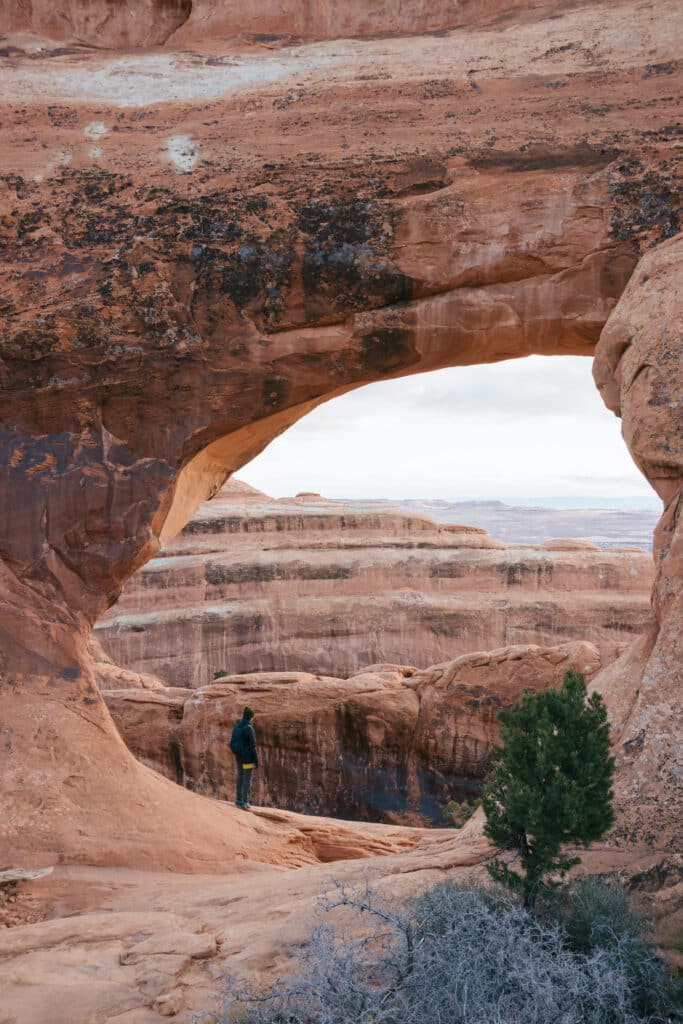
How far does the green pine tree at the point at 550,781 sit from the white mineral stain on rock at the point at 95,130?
907cm

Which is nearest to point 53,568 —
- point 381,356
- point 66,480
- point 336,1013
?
point 66,480

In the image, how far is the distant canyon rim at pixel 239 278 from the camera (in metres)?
9.77

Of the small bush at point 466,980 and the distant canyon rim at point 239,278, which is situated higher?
the distant canyon rim at point 239,278

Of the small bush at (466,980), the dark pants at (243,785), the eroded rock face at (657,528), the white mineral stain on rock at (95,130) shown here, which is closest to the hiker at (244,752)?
the dark pants at (243,785)

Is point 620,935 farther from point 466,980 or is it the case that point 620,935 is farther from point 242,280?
point 242,280

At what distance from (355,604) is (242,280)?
19937 mm

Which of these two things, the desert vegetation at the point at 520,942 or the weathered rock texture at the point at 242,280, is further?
the weathered rock texture at the point at 242,280

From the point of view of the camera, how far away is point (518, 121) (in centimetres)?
1038

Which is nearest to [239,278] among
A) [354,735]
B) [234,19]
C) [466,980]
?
[234,19]

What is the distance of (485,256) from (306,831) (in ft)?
24.8

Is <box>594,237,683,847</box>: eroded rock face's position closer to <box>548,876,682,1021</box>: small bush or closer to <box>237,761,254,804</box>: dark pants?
<box>548,876,682,1021</box>: small bush

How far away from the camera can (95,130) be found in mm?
11312

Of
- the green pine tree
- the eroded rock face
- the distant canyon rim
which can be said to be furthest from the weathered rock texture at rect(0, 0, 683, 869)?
the green pine tree

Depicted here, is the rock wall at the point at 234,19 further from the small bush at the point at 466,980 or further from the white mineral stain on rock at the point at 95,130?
the small bush at the point at 466,980
